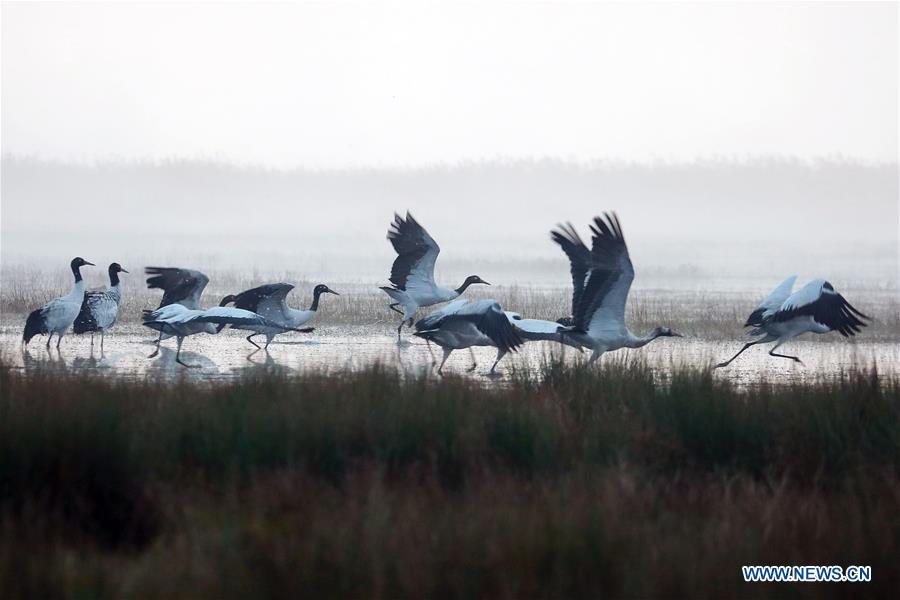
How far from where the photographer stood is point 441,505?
5910 millimetres

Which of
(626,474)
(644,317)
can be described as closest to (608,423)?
(626,474)

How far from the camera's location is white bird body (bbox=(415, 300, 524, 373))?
12602 millimetres

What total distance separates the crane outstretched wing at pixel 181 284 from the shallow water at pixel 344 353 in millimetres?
720

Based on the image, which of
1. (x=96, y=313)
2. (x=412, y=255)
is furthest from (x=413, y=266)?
(x=96, y=313)

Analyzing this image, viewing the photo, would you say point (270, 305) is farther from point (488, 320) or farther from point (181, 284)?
point (488, 320)

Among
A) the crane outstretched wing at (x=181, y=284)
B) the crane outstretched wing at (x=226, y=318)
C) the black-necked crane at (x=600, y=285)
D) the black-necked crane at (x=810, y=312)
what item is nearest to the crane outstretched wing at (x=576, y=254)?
the black-necked crane at (x=600, y=285)

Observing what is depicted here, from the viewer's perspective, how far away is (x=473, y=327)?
13297 millimetres

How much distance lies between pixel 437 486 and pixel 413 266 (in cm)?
1159

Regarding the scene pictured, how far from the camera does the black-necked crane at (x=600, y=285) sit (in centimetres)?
1130

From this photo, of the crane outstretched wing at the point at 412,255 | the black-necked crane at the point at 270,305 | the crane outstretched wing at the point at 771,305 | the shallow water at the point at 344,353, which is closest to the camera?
the shallow water at the point at 344,353

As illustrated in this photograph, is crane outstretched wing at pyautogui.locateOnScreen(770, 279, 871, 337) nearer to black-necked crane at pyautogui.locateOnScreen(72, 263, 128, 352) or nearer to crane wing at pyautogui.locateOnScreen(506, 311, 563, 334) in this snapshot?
crane wing at pyautogui.locateOnScreen(506, 311, 563, 334)

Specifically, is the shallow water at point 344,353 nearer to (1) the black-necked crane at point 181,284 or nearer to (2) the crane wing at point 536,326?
(2) the crane wing at point 536,326

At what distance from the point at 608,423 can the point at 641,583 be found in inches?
110

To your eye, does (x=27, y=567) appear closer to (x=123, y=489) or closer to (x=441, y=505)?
(x=123, y=489)
